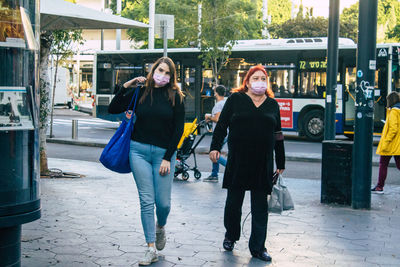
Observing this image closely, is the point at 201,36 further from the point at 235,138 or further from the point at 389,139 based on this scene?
the point at 235,138

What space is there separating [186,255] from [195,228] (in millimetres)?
1118

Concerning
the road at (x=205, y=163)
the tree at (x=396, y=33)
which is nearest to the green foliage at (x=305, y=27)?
the tree at (x=396, y=33)

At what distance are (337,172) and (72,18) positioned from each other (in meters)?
4.62

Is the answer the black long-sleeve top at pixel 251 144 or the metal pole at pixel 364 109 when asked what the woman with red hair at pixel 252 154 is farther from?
the metal pole at pixel 364 109

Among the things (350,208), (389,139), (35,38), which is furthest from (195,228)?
(389,139)

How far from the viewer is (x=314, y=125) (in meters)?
19.7

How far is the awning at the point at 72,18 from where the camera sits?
8.73m

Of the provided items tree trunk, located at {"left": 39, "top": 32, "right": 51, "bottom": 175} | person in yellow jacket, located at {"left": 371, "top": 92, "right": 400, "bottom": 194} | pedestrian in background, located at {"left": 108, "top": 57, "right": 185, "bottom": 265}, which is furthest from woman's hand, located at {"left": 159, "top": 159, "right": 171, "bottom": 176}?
tree trunk, located at {"left": 39, "top": 32, "right": 51, "bottom": 175}

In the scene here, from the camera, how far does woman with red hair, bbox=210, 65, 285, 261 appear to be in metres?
5.38

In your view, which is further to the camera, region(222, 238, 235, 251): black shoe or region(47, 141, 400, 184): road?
region(47, 141, 400, 184): road

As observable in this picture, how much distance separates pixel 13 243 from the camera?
398 cm

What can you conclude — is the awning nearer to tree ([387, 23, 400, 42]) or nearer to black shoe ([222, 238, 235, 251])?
black shoe ([222, 238, 235, 251])

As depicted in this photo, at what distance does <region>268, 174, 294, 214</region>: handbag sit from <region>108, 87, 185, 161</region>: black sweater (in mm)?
1127

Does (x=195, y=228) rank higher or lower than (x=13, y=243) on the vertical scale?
lower
